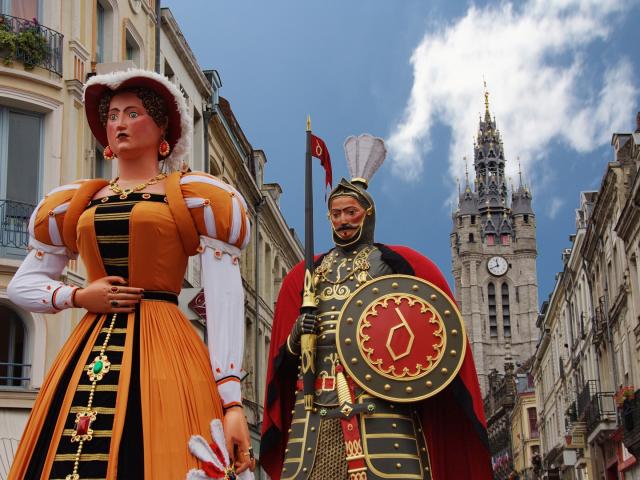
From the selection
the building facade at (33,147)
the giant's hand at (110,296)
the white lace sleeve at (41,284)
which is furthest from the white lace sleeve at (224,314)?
the building facade at (33,147)

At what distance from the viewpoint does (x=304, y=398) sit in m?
7.23

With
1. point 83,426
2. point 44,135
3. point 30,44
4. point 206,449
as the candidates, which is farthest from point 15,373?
point 206,449

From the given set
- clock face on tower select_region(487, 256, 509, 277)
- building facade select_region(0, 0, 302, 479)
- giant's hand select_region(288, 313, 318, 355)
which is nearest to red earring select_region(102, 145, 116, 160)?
giant's hand select_region(288, 313, 318, 355)

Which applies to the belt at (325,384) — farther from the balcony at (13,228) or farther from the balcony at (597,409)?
the balcony at (597,409)

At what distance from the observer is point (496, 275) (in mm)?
141750

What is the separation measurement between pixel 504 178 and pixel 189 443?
152 m

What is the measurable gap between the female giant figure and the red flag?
9.22 feet

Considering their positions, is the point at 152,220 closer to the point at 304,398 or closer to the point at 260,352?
the point at 304,398

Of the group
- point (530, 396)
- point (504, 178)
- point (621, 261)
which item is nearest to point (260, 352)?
point (621, 261)

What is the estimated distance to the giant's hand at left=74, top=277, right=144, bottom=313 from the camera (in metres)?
4.52

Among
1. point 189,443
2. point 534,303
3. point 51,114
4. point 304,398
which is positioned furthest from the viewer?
point 534,303

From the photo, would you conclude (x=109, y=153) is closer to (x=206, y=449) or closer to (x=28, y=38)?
(x=206, y=449)

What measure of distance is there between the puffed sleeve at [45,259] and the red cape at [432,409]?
10.0 feet

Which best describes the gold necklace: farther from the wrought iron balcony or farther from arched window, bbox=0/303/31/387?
arched window, bbox=0/303/31/387
